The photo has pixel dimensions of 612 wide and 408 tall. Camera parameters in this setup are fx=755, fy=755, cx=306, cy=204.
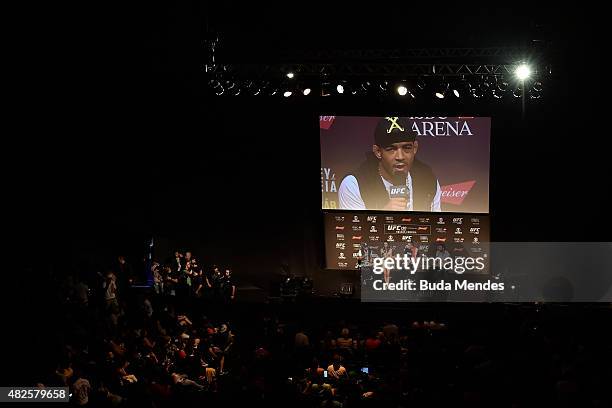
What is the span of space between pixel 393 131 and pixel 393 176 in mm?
1069

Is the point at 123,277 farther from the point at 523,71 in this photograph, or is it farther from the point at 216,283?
the point at 523,71

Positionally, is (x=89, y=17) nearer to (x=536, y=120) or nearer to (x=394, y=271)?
(x=394, y=271)

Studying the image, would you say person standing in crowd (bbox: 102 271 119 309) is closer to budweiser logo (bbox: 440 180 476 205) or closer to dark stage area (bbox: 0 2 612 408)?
dark stage area (bbox: 0 2 612 408)

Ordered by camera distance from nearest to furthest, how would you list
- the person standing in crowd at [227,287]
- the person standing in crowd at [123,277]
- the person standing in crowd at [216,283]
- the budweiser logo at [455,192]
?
the person standing in crowd at [123,277], the person standing in crowd at [216,283], the person standing in crowd at [227,287], the budweiser logo at [455,192]

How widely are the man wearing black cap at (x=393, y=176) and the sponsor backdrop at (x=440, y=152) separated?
5.6 inches

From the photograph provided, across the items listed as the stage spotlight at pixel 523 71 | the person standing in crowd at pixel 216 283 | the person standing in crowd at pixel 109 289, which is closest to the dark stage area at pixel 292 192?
the person standing in crowd at pixel 109 289

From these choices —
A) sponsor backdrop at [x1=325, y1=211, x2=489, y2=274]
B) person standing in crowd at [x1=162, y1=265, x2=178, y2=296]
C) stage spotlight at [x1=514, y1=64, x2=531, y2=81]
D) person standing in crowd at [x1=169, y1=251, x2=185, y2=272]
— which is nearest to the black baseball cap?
sponsor backdrop at [x1=325, y1=211, x2=489, y2=274]

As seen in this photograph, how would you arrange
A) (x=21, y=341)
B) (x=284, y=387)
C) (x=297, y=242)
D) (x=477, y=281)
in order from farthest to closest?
1. (x=297, y=242)
2. (x=477, y=281)
3. (x=21, y=341)
4. (x=284, y=387)

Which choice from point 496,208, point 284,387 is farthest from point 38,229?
point 496,208

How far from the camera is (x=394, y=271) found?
1733cm

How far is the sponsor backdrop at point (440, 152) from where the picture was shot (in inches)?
701

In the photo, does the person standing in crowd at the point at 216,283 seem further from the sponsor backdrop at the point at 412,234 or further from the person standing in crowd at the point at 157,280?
the sponsor backdrop at the point at 412,234

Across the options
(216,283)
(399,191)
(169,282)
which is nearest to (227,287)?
(216,283)

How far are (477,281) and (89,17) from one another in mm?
10057
